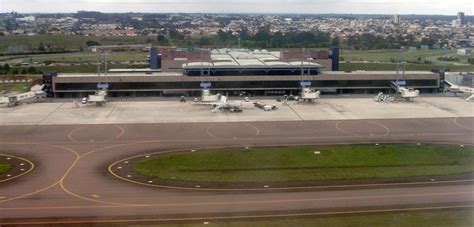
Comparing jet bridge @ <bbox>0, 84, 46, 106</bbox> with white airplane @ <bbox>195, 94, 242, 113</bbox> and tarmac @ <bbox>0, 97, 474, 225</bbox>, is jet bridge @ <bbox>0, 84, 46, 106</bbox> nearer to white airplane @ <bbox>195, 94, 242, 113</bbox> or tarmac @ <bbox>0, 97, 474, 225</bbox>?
tarmac @ <bbox>0, 97, 474, 225</bbox>

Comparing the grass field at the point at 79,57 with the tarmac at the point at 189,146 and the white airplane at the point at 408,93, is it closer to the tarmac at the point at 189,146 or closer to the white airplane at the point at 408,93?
the tarmac at the point at 189,146

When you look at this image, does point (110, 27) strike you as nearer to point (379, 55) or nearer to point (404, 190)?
point (379, 55)

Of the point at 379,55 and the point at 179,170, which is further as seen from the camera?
the point at 379,55

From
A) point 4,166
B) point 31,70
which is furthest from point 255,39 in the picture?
point 4,166

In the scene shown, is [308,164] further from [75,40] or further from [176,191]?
[75,40]

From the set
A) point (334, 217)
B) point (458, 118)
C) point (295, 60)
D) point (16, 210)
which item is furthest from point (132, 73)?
point (334, 217)

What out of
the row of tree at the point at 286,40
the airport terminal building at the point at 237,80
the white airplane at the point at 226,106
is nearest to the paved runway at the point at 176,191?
the white airplane at the point at 226,106
